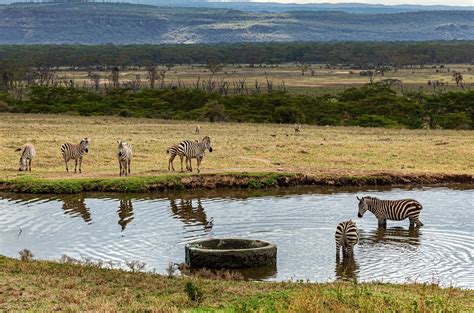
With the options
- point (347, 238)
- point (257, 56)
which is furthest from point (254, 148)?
point (257, 56)

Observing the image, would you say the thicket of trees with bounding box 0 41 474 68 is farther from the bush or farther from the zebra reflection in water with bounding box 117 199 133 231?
the zebra reflection in water with bounding box 117 199 133 231

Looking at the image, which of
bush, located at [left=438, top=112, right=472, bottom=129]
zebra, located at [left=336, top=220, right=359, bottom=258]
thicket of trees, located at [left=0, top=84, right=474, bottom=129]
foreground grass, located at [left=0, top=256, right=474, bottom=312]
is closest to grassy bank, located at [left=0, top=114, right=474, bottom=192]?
bush, located at [left=438, top=112, right=472, bottom=129]

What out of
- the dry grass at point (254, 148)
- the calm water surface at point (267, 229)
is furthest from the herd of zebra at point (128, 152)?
the calm water surface at point (267, 229)

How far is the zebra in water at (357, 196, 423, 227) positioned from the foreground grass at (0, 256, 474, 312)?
6913mm

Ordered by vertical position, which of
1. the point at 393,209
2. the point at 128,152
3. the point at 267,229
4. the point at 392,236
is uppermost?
the point at 128,152

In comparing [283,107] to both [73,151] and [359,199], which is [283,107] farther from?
[359,199]

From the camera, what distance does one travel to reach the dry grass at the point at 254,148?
29672mm

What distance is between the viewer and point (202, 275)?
16.0 metres

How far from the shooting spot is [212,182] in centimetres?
2716

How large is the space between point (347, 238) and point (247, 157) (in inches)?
603

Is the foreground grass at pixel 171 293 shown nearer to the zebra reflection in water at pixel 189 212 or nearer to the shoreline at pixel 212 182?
the zebra reflection in water at pixel 189 212

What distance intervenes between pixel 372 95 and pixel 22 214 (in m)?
47.2

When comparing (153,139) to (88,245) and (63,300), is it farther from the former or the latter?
(63,300)

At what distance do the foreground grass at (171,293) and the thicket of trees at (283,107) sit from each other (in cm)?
4067
